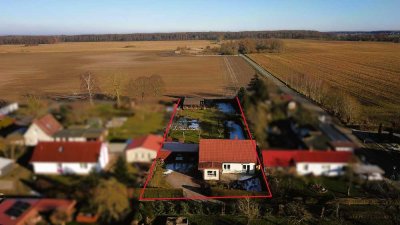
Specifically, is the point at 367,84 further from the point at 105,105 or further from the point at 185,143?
the point at 105,105

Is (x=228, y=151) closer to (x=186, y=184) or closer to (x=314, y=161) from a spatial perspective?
(x=186, y=184)

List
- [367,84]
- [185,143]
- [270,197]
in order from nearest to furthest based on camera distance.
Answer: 1. [270,197]
2. [185,143]
3. [367,84]

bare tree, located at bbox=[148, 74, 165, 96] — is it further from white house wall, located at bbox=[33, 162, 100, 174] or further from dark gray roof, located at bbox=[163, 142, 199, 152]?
white house wall, located at bbox=[33, 162, 100, 174]

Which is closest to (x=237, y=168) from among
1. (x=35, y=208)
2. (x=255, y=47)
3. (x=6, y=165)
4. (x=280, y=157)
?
(x=280, y=157)

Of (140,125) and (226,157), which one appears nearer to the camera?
(140,125)

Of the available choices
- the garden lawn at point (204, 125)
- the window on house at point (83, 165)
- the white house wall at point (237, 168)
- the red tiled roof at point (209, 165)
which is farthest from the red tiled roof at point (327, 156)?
the garden lawn at point (204, 125)

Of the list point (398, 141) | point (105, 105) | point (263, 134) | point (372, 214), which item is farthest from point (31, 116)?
point (398, 141)
